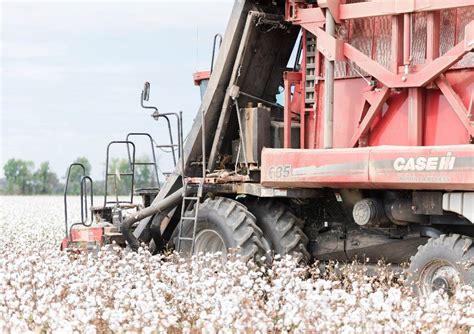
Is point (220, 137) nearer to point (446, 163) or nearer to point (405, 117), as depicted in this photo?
point (405, 117)

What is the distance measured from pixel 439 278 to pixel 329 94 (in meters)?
2.79

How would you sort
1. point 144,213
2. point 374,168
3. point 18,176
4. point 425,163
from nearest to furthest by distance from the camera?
point 425,163
point 374,168
point 144,213
point 18,176

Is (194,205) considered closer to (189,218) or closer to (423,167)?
(189,218)

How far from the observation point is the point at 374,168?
36.3 ft

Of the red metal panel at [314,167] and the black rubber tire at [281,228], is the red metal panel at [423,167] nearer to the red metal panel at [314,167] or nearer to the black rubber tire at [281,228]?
the red metal panel at [314,167]

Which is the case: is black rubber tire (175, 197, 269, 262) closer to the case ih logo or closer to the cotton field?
the cotton field

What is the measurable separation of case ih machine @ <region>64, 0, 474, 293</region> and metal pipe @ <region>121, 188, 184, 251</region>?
0.07 ft

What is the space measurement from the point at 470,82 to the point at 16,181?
215ft

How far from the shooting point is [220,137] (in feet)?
45.5

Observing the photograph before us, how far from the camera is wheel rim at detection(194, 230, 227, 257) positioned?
13312 millimetres

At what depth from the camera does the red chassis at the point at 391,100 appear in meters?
10.7

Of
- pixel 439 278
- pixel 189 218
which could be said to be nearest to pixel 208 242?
pixel 189 218

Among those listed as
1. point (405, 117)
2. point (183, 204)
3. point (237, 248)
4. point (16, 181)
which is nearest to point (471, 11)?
point (405, 117)

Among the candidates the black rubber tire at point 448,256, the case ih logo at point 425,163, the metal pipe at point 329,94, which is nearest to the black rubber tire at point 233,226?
the metal pipe at point 329,94
